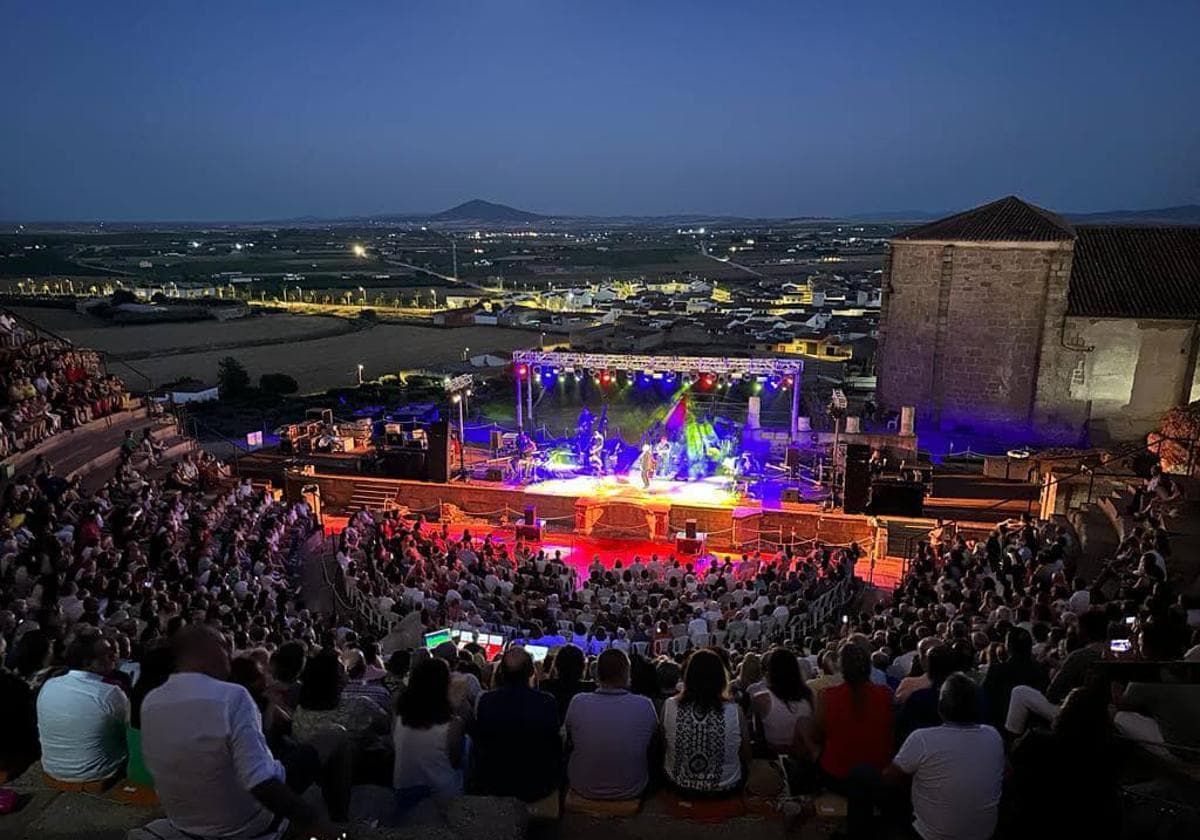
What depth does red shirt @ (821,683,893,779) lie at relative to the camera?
14.6 feet

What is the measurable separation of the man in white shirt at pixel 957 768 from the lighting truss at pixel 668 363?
58.7 ft

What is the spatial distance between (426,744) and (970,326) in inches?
973

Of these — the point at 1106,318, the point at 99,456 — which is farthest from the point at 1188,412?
the point at 99,456

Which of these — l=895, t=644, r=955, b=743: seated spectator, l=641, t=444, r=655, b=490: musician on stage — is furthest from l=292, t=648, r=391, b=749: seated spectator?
l=641, t=444, r=655, b=490: musician on stage

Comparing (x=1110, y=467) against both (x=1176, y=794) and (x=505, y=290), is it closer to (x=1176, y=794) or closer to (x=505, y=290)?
(x=1176, y=794)

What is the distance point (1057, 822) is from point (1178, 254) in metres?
26.6

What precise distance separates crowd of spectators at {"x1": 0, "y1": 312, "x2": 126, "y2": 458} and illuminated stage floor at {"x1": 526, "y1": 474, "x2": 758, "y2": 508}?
1008 cm

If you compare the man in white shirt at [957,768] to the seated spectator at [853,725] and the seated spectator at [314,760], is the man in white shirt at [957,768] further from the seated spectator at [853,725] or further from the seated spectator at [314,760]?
the seated spectator at [314,760]

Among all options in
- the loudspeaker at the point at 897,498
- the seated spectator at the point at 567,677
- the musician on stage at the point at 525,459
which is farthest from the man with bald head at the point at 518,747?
the musician on stage at the point at 525,459

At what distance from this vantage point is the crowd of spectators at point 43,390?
15977 mm

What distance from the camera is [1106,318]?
23.6 meters

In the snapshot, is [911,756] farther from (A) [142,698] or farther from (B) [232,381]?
(B) [232,381]

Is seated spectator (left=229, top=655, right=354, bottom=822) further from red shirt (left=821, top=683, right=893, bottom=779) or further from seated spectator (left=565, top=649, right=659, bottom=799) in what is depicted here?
red shirt (left=821, top=683, right=893, bottom=779)

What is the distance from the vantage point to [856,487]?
58.4 ft
